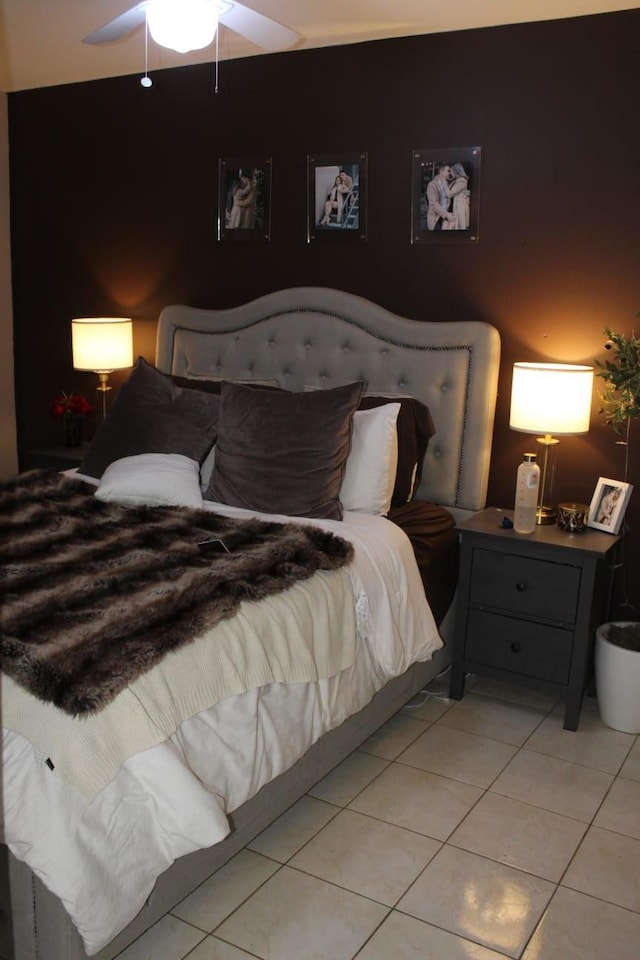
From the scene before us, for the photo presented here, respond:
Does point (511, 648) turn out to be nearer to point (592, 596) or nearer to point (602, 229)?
point (592, 596)

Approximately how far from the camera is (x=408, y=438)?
3.28m

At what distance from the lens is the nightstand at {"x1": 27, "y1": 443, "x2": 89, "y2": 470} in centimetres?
402

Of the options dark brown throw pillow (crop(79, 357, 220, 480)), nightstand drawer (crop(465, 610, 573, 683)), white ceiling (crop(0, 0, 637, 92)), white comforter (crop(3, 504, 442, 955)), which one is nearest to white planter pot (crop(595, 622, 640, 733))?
nightstand drawer (crop(465, 610, 573, 683))

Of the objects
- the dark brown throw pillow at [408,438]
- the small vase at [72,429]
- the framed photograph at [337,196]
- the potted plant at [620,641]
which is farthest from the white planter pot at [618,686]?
the small vase at [72,429]

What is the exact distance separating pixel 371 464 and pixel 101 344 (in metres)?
1.72

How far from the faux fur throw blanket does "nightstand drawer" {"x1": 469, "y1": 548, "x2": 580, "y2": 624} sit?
2.40 feet

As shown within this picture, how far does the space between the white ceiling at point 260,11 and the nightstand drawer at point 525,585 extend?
1.95 metres

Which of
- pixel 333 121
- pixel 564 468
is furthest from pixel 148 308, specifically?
pixel 564 468

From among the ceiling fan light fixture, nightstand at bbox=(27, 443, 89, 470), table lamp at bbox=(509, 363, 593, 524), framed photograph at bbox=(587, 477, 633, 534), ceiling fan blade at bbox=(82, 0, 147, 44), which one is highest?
ceiling fan blade at bbox=(82, 0, 147, 44)

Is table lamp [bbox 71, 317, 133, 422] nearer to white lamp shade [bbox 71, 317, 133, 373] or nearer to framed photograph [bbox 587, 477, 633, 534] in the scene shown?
white lamp shade [bbox 71, 317, 133, 373]

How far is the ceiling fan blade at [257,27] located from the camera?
2486mm

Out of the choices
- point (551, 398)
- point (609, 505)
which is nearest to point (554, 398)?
point (551, 398)

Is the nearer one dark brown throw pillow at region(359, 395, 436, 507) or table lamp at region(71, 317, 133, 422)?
dark brown throw pillow at region(359, 395, 436, 507)

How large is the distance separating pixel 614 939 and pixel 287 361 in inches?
99.3
